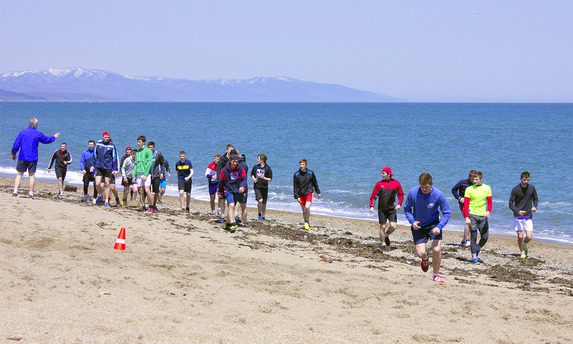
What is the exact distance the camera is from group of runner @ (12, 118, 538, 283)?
28.1ft

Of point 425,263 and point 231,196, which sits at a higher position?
point 231,196

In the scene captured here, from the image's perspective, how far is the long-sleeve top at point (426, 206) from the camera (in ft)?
27.4

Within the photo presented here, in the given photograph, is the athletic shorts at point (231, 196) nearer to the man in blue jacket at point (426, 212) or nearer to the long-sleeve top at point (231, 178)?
the long-sleeve top at point (231, 178)

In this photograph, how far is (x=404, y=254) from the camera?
11852 millimetres

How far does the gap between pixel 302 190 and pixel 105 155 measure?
4885 mm

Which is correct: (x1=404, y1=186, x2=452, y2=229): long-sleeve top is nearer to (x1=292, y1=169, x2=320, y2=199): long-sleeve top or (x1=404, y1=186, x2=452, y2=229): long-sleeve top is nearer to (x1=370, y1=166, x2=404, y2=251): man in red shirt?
(x1=370, y1=166, x2=404, y2=251): man in red shirt

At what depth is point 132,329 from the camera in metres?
5.72

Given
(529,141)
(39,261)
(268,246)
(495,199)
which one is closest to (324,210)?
(495,199)

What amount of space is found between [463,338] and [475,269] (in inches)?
191

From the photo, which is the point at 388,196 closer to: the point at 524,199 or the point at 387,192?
the point at 387,192

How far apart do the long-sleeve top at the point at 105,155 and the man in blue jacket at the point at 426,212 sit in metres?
8.01

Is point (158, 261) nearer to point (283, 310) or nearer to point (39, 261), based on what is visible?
point (39, 261)

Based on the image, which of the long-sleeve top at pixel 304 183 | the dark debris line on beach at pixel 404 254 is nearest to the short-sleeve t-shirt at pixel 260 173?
the long-sleeve top at pixel 304 183

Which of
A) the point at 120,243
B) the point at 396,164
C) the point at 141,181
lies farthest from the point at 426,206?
the point at 396,164
